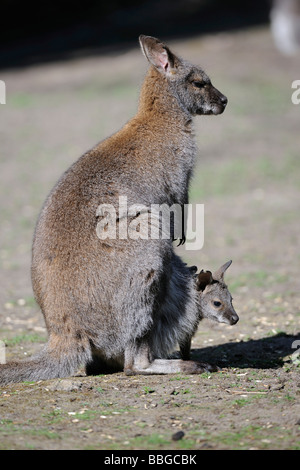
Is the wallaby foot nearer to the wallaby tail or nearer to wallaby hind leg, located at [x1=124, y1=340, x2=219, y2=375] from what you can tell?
wallaby hind leg, located at [x1=124, y1=340, x2=219, y2=375]

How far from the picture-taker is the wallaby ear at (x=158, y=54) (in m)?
5.66

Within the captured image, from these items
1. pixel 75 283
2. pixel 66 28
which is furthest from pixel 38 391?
pixel 66 28

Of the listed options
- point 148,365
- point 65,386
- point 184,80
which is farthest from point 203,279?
point 184,80

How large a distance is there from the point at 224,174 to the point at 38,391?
8315 mm

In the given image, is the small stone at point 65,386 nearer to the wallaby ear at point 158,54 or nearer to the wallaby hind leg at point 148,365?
the wallaby hind leg at point 148,365

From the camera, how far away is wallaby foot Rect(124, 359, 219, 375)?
197 inches

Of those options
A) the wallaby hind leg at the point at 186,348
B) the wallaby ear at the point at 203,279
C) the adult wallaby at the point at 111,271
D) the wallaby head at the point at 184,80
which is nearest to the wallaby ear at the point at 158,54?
the wallaby head at the point at 184,80

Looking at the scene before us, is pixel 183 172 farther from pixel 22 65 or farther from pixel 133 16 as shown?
pixel 133 16

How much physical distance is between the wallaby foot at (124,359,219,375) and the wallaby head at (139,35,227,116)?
6.18 ft

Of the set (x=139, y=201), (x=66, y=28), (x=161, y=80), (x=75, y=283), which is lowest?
(x=75, y=283)

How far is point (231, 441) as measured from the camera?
3.94 meters

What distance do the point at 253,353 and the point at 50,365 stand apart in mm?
1777

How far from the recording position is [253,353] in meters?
5.90

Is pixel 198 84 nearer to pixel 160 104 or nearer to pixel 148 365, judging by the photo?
pixel 160 104
